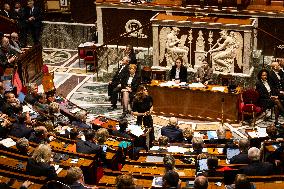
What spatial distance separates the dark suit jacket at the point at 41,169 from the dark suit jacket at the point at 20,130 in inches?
74.5

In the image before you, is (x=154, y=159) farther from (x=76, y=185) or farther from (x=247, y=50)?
(x=247, y=50)

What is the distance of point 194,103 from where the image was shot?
41.6ft

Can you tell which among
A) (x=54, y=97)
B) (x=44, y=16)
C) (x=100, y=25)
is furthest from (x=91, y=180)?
(x=44, y=16)

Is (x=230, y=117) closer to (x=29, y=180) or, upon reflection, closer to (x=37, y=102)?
(x=37, y=102)

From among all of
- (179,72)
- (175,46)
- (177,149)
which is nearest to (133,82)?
(179,72)

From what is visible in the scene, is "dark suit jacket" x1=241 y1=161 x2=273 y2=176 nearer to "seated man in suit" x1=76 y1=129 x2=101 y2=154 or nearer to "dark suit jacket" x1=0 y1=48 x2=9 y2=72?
"seated man in suit" x1=76 y1=129 x2=101 y2=154

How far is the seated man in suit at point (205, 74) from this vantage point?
41.9ft

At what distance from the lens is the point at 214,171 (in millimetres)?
7906

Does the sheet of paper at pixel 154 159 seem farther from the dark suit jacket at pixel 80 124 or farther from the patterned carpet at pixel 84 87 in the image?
the patterned carpet at pixel 84 87

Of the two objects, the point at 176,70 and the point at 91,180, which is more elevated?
the point at 176,70

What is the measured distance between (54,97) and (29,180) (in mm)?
4825

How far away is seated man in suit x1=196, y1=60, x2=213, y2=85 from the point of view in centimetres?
1276

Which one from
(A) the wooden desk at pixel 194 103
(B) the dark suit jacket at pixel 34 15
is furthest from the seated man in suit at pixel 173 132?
(B) the dark suit jacket at pixel 34 15

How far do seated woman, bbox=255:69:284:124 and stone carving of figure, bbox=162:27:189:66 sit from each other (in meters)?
2.15
